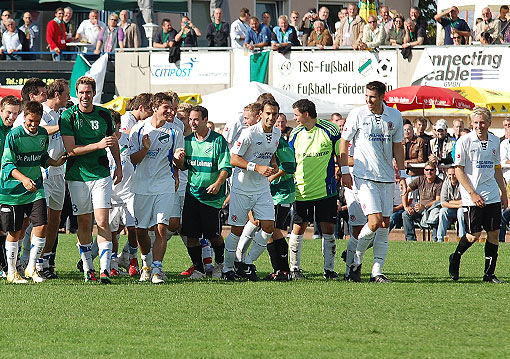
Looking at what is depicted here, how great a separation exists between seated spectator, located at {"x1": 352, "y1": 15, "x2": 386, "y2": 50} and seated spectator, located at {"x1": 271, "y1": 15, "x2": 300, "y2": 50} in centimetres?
204

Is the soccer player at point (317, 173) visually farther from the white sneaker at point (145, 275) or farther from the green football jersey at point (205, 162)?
the white sneaker at point (145, 275)

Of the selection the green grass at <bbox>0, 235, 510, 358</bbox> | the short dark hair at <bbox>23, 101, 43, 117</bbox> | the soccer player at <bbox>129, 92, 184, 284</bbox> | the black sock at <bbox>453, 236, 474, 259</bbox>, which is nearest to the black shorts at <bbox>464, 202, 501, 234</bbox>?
the black sock at <bbox>453, 236, 474, 259</bbox>

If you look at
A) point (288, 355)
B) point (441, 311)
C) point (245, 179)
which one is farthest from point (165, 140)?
point (288, 355)

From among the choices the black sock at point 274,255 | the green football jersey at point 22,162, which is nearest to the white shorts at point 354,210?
the black sock at point 274,255

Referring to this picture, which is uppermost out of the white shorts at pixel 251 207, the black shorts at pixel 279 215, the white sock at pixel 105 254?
the white shorts at pixel 251 207

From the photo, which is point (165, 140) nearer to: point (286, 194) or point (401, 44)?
point (286, 194)

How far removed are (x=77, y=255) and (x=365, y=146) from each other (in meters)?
6.00

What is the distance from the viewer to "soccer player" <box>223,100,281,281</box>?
39.8ft

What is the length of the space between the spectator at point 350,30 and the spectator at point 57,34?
7994mm

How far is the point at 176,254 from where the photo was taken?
16.7 meters

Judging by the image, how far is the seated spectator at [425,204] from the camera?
20109mm

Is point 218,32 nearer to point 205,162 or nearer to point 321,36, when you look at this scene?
point 321,36

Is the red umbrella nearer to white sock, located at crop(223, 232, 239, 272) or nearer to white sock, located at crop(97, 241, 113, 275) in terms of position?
white sock, located at crop(223, 232, 239, 272)

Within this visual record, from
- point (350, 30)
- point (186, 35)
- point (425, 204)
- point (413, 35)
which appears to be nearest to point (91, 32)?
point (186, 35)
